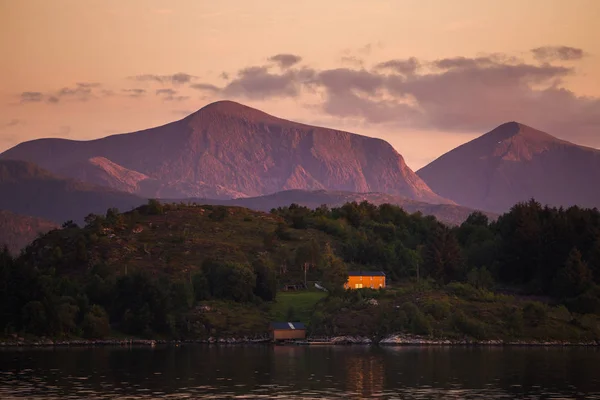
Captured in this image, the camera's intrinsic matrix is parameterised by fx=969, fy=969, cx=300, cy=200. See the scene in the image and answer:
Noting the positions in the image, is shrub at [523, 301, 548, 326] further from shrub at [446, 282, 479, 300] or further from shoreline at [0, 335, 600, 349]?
shrub at [446, 282, 479, 300]

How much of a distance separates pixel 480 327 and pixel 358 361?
4327 centimetres

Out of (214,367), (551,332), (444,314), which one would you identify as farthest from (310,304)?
(214,367)

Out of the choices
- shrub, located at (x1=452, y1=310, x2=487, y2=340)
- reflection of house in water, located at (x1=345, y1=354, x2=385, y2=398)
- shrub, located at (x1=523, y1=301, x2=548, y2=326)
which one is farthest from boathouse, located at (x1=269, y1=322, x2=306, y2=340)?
shrub, located at (x1=523, y1=301, x2=548, y2=326)

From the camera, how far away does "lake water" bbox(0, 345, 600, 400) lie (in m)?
91.7

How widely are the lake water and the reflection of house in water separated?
0.11 meters

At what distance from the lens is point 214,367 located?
11694 centimetres

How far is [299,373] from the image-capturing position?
110 meters

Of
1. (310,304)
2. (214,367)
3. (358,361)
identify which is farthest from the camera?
(310,304)

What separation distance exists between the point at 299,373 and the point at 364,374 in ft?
24.4

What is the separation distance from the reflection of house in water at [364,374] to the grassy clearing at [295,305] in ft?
126

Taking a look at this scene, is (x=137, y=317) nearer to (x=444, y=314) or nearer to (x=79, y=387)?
(x=444, y=314)

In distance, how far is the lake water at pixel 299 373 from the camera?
91688 millimetres

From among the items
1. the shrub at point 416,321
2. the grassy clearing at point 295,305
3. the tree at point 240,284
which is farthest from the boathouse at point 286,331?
the shrub at point 416,321

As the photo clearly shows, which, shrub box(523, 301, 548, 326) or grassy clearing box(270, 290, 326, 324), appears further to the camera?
grassy clearing box(270, 290, 326, 324)
